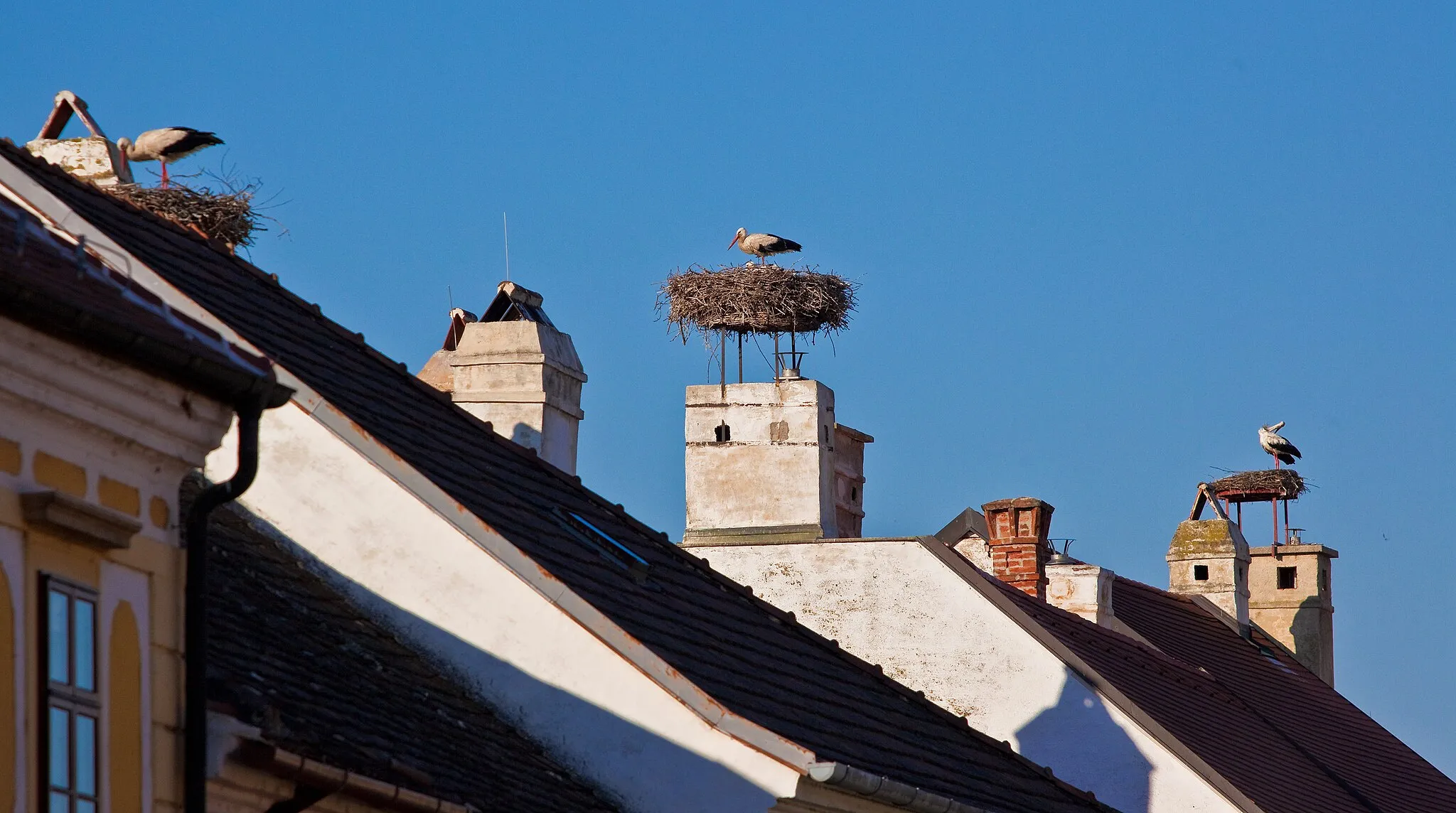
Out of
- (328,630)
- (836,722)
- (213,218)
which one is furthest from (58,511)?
(213,218)

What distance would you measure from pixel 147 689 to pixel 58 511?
2.21 ft

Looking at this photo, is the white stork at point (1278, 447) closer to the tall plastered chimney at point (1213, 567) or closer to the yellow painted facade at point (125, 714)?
the tall plastered chimney at point (1213, 567)

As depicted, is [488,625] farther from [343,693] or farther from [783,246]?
[783,246]

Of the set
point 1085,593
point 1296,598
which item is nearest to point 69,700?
point 1085,593

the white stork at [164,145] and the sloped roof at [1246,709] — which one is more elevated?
the white stork at [164,145]

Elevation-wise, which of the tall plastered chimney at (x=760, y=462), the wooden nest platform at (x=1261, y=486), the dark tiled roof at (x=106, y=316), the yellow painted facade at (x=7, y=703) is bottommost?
the yellow painted facade at (x=7, y=703)

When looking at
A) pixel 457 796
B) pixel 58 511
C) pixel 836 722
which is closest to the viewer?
pixel 58 511

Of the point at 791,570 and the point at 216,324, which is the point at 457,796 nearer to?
the point at 216,324

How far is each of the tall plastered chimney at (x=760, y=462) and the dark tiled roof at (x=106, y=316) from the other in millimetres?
14347

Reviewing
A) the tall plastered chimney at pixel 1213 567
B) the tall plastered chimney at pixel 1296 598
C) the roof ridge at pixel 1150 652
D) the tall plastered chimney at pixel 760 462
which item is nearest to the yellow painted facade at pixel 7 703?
the roof ridge at pixel 1150 652

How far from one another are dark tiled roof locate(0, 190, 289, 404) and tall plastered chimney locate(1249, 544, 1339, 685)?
27624mm

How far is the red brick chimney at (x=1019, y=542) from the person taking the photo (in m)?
22.0

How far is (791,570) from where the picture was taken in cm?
1973

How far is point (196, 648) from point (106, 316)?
3.60 feet
